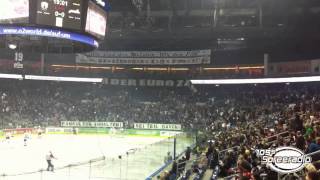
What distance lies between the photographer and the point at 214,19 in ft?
124

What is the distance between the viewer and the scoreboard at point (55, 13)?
42.4 ft

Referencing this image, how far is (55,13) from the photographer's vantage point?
13.4 meters

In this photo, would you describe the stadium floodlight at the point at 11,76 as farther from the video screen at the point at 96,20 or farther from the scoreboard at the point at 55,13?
the scoreboard at the point at 55,13

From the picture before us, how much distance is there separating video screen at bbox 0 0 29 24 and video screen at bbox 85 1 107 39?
80.7 inches

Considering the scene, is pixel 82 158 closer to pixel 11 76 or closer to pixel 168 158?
pixel 168 158

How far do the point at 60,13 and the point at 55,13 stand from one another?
0.17 meters

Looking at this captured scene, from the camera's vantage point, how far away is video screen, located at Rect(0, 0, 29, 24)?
12.8 metres

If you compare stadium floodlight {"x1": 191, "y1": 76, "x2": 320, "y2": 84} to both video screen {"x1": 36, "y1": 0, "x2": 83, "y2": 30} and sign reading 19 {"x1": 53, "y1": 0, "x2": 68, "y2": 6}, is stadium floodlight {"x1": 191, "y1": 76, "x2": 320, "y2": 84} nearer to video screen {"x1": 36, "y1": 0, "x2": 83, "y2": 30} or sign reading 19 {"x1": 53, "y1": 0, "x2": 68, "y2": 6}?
video screen {"x1": 36, "y1": 0, "x2": 83, "y2": 30}

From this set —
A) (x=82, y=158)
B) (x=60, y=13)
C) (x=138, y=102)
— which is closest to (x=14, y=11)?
(x=60, y=13)

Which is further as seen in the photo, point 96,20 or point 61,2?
Result: point 96,20

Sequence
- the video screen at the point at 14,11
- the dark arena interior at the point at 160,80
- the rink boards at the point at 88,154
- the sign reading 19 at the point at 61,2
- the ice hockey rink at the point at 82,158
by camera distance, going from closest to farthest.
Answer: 1. the video screen at the point at 14,11
2. the sign reading 19 at the point at 61,2
3. the ice hockey rink at the point at 82,158
4. the rink boards at the point at 88,154
5. the dark arena interior at the point at 160,80

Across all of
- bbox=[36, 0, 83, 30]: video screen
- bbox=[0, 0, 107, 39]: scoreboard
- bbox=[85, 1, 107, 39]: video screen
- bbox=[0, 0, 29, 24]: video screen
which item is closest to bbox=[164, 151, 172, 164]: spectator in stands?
bbox=[85, 1, 107, 39]: video screen

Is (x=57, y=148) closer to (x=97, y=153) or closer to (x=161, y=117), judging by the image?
(x=97, y=153)

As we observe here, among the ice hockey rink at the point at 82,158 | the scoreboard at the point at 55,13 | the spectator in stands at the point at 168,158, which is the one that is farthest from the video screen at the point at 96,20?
the spectator in stands at the point at 168,158
